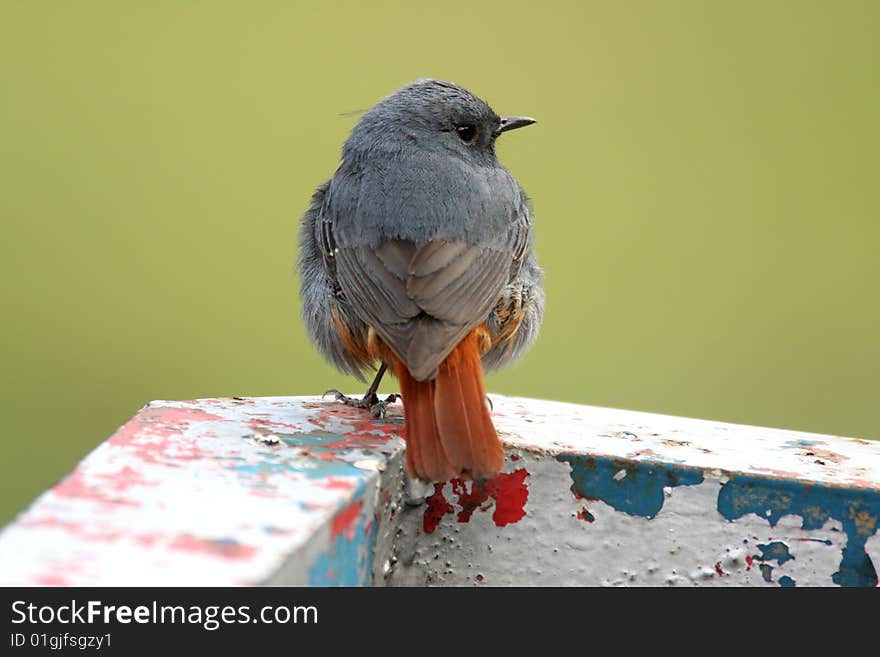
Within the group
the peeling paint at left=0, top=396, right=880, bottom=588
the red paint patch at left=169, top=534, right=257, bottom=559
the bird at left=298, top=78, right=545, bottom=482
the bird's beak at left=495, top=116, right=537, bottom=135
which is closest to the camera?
the red paint patch at left=169, top=534, right=257, bottom=559

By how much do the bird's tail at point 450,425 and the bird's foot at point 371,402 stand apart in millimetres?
283

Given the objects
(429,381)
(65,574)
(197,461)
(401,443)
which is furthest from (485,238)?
(65,574)

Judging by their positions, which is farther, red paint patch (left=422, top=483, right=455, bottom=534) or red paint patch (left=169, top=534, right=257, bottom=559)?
red paint patch (left=422, top=483, right=455, bottom=534)

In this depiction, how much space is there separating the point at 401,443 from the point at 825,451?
1.07 meters

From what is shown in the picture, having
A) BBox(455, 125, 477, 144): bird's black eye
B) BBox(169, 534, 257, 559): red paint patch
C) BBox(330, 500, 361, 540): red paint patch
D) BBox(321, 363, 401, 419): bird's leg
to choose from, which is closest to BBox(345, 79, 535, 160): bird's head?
BBox(455, 125, 477, 144): bird's black eye

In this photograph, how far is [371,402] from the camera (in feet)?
11.6

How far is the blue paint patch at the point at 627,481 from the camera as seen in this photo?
275 cm

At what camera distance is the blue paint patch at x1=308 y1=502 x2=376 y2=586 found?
2127mm

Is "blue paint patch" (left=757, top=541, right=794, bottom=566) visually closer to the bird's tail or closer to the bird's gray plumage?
the bird's tail

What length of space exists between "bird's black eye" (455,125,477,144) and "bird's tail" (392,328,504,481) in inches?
44.6

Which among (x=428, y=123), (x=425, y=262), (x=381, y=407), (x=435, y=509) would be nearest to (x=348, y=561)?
(x=435, y=509)

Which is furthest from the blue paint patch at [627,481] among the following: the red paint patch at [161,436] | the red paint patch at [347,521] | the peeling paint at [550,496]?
the red paint patch at [161,436]

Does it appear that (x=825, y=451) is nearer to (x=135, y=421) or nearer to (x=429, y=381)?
(x=429, y=381)

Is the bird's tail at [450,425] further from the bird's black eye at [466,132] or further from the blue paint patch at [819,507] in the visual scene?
the bird's black eye at [466,132]
